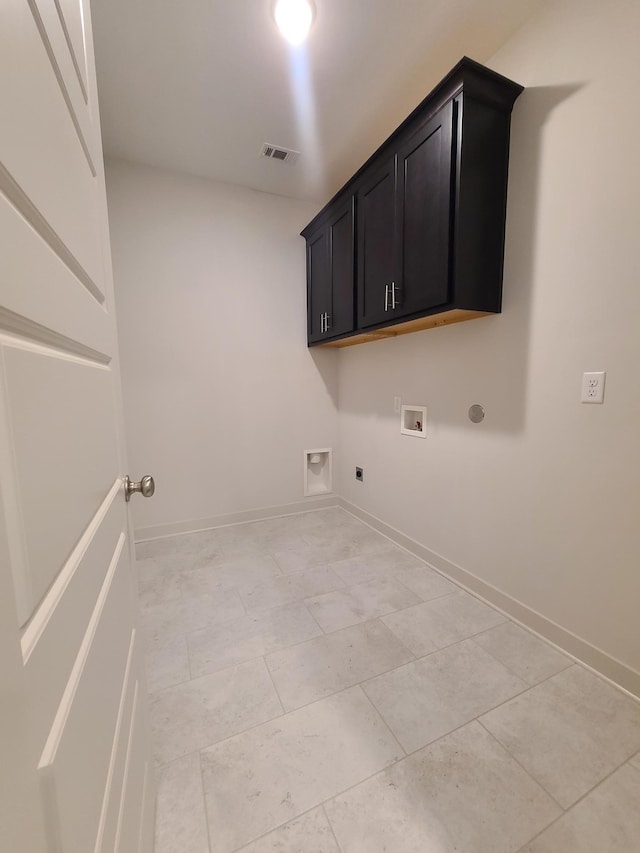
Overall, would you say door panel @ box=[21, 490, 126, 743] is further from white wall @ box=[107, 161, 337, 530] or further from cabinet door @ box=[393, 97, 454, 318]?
white wall @ box=[107, 161, 337, 530]

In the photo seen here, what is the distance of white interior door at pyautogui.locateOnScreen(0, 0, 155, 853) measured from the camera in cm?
29

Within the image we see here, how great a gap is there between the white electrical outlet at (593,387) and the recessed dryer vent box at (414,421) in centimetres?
93

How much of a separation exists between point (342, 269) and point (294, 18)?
47.3 inches

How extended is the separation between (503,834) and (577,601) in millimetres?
912

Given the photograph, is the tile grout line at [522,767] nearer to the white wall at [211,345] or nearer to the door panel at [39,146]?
the door panel at [39,146]

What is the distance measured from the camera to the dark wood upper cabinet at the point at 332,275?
94.5 inches

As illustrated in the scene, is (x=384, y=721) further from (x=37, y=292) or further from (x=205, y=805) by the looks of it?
(x=37, y=292)

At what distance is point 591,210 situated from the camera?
4.60 ft

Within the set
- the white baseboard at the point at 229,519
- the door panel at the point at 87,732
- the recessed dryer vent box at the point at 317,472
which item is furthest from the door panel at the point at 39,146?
the recessed dryer vent box at the point at 317,472

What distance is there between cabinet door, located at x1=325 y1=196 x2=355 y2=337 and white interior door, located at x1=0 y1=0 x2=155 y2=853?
180cm

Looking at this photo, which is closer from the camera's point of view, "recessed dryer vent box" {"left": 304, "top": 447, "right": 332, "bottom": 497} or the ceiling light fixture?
the ceiling light fixture

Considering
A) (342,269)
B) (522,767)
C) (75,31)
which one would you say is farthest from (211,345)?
(522,767)

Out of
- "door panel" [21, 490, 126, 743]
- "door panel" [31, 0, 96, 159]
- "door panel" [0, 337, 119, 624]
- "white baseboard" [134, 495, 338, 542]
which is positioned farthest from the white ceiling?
"white baseboard" [134, 495, 338, 542]

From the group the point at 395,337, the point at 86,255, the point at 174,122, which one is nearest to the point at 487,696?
the point at 86,255
